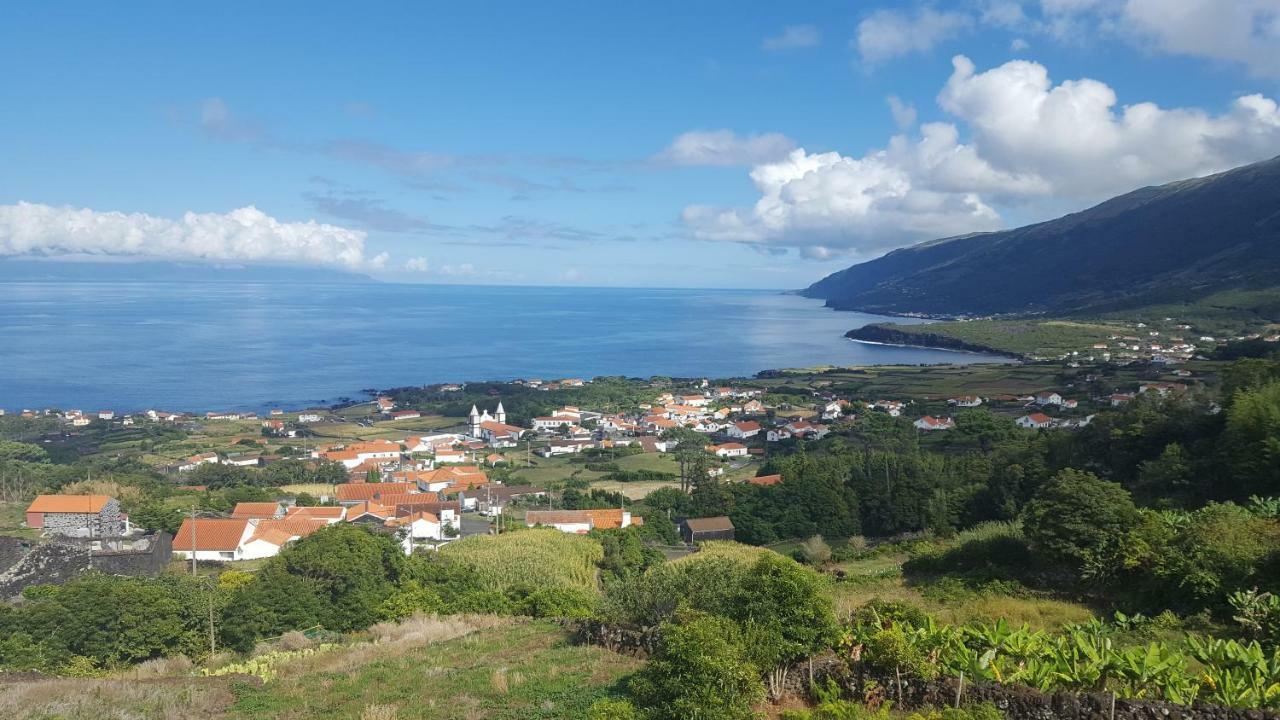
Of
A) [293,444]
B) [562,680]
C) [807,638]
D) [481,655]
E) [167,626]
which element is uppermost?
[807,638]

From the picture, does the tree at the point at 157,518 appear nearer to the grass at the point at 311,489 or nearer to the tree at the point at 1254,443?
the grass at the point at 311,489

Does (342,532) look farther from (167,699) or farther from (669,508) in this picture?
(669,508)

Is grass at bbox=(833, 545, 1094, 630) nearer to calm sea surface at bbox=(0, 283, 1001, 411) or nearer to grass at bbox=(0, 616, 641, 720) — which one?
grass at bbox=(0, 616, 641, 720)

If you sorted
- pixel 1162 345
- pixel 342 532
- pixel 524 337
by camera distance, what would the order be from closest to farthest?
pixel 342 532 → pixel 1162 345 → pixel 524 337

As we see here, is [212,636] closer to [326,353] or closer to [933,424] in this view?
[933,424]

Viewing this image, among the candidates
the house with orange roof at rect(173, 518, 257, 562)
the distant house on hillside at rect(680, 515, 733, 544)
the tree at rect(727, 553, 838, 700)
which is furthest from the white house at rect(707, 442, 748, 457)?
the tree at rect(727, 553, 838, 700)

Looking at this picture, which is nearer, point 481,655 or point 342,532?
point 481,655

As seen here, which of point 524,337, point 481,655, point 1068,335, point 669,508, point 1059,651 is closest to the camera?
point 1059,651

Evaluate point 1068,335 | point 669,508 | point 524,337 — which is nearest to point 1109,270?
point 1068,335
